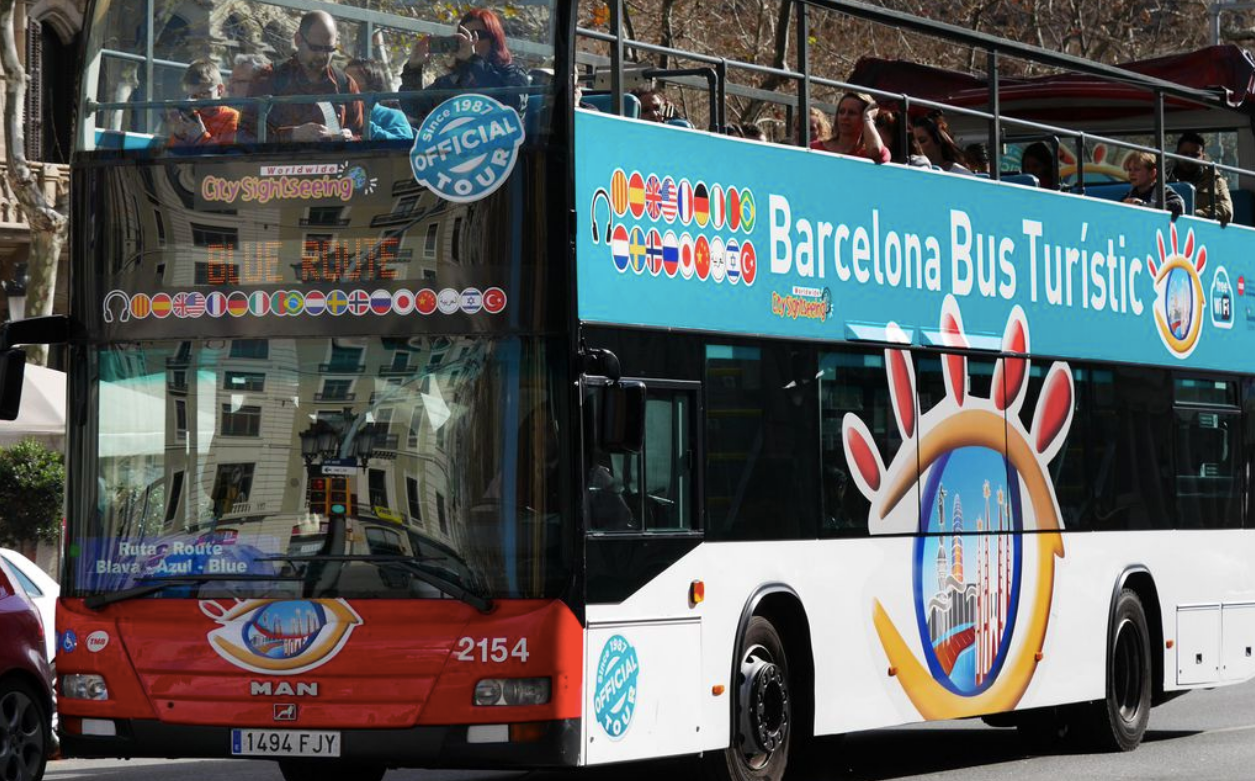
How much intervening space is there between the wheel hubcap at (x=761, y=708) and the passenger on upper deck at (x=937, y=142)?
12.6ft

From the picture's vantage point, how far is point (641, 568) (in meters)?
11.1

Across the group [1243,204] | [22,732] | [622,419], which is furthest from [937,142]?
[22,732]

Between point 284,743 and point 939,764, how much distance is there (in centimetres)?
566

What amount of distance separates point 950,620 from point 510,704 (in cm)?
419

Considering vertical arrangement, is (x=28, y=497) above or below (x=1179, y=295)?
below

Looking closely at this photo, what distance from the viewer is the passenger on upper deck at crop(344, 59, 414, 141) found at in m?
10.8

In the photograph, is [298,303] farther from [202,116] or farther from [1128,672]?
[1128,672]

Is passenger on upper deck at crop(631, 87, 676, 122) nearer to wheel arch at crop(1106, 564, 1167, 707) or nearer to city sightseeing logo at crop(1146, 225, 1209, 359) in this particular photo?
wheel arch at crop(1106, 564, 1167, 707)

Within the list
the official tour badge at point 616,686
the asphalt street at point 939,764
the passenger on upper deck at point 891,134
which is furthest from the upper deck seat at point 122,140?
the passenger on upper deck at point 891,134

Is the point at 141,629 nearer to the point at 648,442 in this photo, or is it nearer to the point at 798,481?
the point at 648,442

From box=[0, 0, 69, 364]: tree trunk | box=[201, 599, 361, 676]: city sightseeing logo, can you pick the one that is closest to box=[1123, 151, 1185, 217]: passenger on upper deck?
box=[201, 599, 361, 676]: city sightseeing logo

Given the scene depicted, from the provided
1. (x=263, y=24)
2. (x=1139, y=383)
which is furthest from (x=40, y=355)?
(x=263, y=24)

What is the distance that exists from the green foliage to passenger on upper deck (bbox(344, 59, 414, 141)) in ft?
47.7

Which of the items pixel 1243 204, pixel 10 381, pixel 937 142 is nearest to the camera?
pixel 10 381
